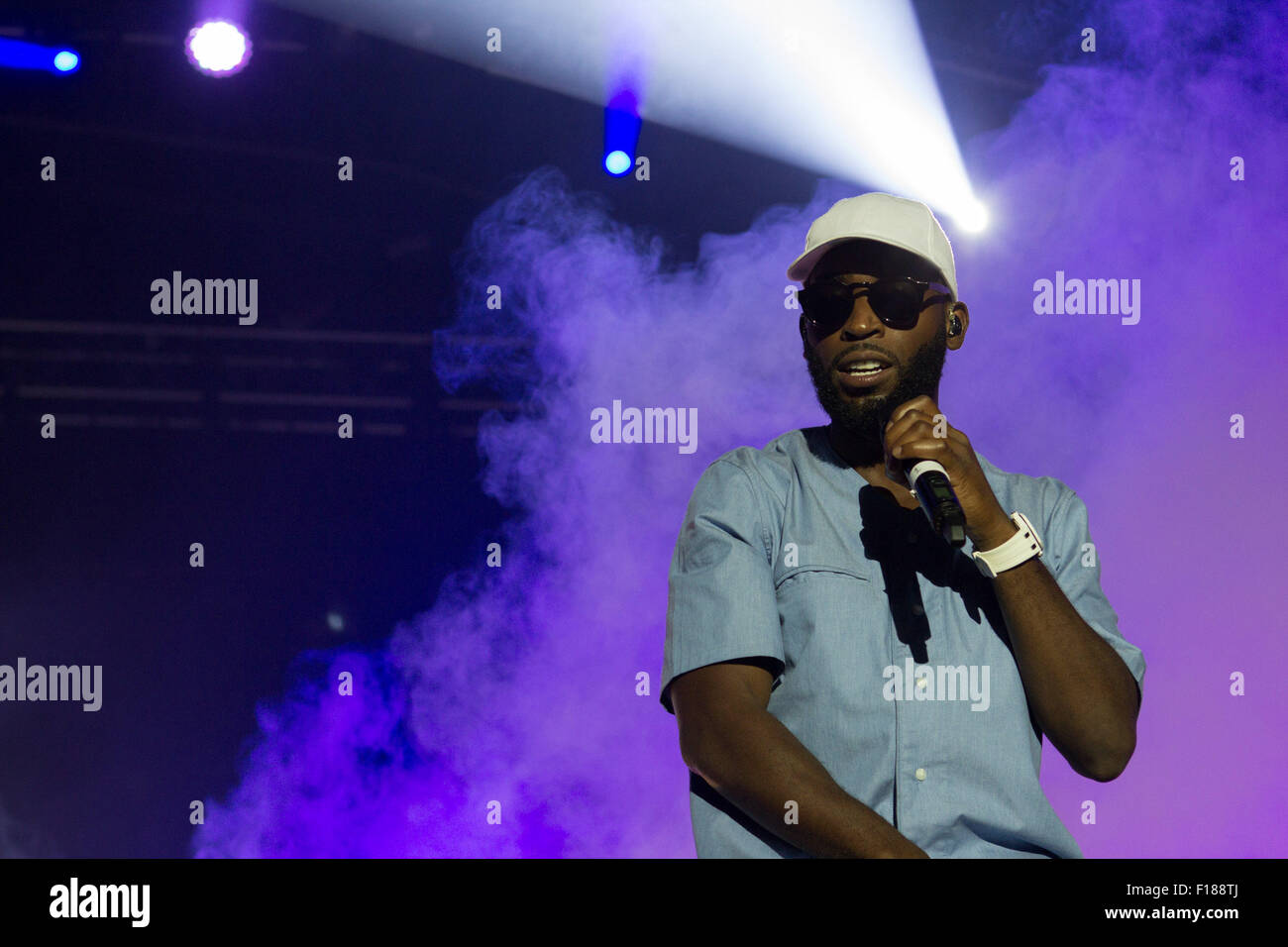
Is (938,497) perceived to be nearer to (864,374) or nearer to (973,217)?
(864,374)

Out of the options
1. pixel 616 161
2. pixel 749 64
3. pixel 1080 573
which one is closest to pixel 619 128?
pixel 616 161

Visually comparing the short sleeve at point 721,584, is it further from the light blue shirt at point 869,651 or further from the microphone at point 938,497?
the microphone at point 938,497

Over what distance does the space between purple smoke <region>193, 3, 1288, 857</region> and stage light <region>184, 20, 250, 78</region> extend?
3.13ft

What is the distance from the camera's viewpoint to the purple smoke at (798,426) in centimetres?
378

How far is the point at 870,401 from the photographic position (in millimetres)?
1958

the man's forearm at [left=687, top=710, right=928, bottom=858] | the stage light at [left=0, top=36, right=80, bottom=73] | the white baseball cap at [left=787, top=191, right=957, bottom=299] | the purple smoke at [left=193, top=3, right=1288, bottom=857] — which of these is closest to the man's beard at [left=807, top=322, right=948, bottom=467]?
the white baseball cap at [left=787, top=191, right=957, bottom=299]

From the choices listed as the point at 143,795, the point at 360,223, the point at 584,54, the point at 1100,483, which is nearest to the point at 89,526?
the point at 143,795

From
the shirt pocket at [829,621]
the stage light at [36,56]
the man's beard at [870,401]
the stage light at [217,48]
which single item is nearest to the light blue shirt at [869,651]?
the shirt pocket at [829,621]

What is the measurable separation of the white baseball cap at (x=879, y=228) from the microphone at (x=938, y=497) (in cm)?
44

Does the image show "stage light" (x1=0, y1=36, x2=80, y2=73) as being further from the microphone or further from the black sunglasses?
the microphone

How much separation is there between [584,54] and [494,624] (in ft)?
6.07
